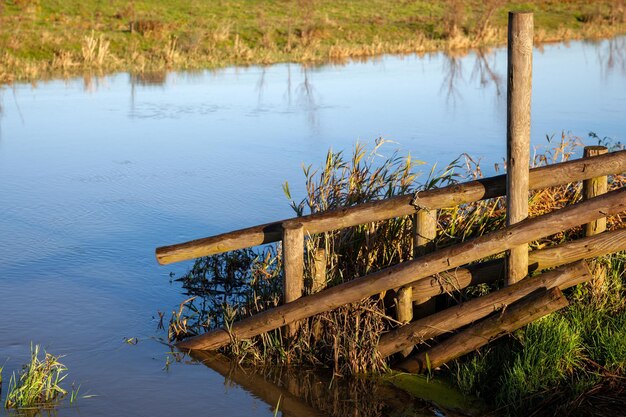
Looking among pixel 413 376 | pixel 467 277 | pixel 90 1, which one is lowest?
pixel 413 376

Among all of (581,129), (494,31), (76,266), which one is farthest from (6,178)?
(494,31)

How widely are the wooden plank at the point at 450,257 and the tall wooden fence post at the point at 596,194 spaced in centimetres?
37

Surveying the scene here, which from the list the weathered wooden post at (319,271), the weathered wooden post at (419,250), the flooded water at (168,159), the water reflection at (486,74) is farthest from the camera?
the water reflection at (486,74)

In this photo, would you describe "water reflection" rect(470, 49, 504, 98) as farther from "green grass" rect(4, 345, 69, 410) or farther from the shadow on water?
"green grass" rect(4, 345, 69, 410)

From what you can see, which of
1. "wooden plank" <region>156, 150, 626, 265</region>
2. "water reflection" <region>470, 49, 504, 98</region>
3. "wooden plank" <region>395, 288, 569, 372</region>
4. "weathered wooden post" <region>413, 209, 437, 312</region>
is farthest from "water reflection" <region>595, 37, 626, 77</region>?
"wooden plank" <region>395, 288, 569, 372</region>

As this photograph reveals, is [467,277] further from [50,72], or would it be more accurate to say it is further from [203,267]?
[50,72]

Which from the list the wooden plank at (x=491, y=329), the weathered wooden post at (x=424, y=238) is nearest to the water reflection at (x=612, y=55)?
the weathered wooden post at (x=424, y=238)

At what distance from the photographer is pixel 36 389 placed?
5992 mm

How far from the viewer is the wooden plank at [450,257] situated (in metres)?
5.88

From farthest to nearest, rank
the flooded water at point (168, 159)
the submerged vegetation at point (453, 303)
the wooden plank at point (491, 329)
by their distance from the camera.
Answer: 1. the flooded water at point (168, 159)
2. the wooden plank at point (491, 329)
3. the submerged vegetation at point (453, 303)

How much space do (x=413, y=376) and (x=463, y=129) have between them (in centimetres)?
1093

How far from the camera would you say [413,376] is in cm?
616

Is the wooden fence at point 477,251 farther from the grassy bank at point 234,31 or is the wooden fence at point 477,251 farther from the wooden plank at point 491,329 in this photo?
the grassy bank at point 234,31

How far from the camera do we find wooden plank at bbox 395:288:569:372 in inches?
225
